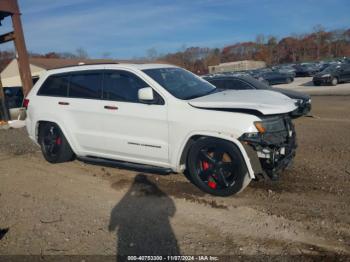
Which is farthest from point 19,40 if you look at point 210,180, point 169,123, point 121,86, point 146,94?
point 210,180

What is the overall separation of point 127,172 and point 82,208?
150 centimetres

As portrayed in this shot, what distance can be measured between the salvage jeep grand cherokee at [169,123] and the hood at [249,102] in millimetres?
13

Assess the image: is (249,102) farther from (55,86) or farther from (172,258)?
(55,86)

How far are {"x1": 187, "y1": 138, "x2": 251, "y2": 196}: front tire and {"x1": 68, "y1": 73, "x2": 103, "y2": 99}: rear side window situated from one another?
1972mm

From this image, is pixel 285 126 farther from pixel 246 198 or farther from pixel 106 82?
pixel 106 82

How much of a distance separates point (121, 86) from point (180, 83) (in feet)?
3.02

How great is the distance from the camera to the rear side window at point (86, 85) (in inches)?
228

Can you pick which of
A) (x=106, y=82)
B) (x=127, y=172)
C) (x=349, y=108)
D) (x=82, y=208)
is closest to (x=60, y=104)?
(x=106, y=82)

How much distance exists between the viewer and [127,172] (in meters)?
6.14

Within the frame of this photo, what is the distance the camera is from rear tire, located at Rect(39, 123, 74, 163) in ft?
21.4

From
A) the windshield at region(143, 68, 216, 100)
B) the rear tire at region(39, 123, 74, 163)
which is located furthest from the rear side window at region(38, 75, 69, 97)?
the windshield at region(143, 68, 216, 100)

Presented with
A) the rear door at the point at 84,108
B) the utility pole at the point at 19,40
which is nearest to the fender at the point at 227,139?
the rear door at the point at 84,108

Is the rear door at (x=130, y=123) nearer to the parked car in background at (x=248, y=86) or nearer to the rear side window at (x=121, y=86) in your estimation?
the rear side window at (x=121, y=86)

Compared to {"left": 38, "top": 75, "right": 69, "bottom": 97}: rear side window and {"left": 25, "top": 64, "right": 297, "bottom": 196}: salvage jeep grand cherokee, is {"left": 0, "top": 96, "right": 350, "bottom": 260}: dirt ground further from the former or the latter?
{"left": 38, "top": 75, "right": 69, "bottom": 97}: rear side window
